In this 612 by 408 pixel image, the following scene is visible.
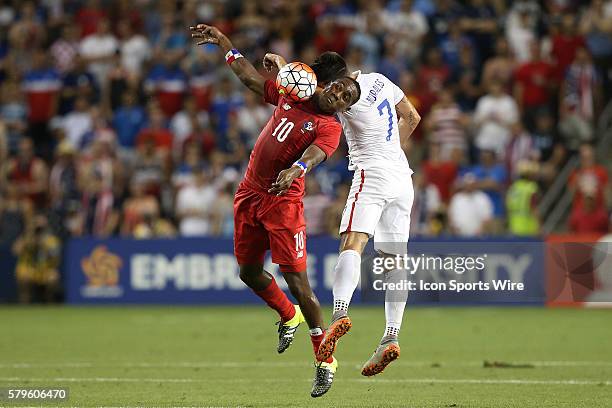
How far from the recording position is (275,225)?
10789mm

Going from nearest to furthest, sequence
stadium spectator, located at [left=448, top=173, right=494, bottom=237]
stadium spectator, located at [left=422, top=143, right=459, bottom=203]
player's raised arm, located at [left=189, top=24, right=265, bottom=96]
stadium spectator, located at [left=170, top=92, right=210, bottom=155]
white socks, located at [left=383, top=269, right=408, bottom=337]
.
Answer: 1. white socks, located at [left=383, top=269, right=408, bottom=337]
2. player's raised arm, located at [left=189, top=24, right=265, bottom=96]
3. stadium spectator, located at [left=448, top=173, right=494, bottom=237]
4. stadium spectator, located at [left=422, top=143, right=459, bottom=203]
5. stadium spectator, located at [left=170, top=92, right=210, bottom=155]

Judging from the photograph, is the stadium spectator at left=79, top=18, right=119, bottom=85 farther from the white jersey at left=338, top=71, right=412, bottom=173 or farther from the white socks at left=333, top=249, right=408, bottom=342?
the white socks at left=333, top=249, right=408, bottom=342

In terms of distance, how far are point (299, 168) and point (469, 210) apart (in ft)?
39.1

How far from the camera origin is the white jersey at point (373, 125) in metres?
10.6

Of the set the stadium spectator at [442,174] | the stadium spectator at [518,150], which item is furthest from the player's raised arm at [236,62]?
the stadium spectator at [518,150]

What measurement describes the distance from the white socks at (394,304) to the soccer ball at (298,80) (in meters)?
1.91

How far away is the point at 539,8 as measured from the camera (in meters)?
24.1

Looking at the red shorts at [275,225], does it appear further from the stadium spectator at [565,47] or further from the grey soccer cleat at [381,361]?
the stadium spectator at [565,47]

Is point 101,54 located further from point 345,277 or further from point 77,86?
point 345,277

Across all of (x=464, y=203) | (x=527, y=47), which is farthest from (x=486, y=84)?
(x=464, y=203)

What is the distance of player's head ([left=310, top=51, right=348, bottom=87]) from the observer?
10.4 metres

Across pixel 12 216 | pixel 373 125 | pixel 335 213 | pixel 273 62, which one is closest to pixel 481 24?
pixel 335 213

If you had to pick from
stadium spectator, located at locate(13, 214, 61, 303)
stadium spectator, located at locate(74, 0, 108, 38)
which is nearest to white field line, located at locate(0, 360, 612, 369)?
stadium spectator, located at locate(13, 214, 61, 303)

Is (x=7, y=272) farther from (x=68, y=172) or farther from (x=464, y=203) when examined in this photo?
(x=464, y=203)
